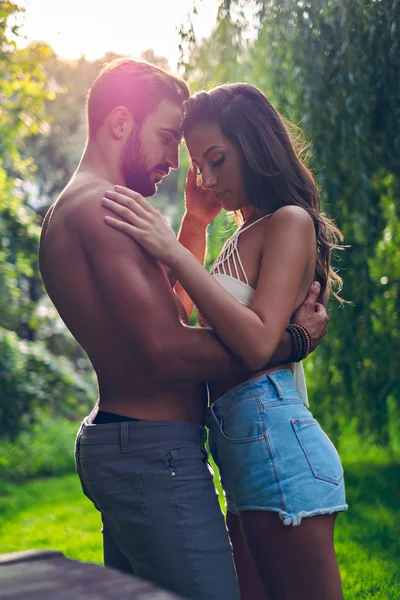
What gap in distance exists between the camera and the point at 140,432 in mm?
1939

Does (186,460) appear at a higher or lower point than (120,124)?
lower

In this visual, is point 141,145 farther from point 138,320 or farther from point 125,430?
point 125,430

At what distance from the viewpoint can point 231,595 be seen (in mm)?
1904

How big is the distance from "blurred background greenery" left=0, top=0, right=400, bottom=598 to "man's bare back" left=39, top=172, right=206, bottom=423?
1887 millimetres

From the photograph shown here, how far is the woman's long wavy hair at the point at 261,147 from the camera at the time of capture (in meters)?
2.18

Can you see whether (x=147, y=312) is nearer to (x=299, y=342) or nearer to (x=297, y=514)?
(x=299, y=342)

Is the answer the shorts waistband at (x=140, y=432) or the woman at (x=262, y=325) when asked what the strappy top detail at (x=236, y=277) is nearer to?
the woman at (x=262, y=325)

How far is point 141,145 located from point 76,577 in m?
1.48

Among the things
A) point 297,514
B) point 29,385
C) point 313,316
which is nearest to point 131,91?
point 313,316

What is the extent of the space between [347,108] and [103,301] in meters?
2.98

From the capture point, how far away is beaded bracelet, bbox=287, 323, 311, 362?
2.05m

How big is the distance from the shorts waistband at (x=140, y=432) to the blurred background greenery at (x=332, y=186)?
200 cm

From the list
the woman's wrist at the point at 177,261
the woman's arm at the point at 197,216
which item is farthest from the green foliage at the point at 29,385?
the woman's wrist at the point at 177,261

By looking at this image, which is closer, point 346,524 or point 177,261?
point 177,261
